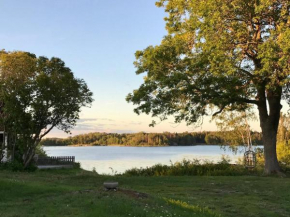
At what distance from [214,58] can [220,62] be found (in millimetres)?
379

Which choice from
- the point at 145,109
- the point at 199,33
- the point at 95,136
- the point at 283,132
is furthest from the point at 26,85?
the point at 95,136

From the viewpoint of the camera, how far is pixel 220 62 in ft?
46.4

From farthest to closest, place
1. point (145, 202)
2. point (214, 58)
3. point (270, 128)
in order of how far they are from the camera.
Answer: point (270, 128), point (214, 58), point (145, 202)

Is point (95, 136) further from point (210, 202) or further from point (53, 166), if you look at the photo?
point (210, 202)

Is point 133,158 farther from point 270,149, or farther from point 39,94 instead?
point 270,149

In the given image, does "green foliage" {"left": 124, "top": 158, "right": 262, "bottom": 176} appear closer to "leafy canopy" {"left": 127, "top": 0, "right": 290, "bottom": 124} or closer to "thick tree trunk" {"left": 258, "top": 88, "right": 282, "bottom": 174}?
"thick tree trunk" {"left": 258, "top": 88, "right": 282, "bottom": 174}

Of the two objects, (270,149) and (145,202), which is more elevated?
(270,149)

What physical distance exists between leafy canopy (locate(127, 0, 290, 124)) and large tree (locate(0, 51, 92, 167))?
20.9 feet

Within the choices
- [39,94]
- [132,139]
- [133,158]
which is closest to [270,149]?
[39,94]

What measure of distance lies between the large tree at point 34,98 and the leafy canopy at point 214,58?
636 centimetres

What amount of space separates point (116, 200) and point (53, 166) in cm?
2468

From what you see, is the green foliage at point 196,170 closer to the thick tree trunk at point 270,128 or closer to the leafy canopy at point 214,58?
the thick tree trunk at point 270,128

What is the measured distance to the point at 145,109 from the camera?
17.1 meters

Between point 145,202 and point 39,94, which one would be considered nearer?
point 145,202
